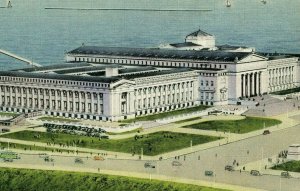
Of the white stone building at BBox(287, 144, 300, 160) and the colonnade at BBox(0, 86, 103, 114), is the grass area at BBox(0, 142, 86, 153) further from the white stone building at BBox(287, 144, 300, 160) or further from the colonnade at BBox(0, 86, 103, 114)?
the white stone building at BBox(287, 144, 300, 160)

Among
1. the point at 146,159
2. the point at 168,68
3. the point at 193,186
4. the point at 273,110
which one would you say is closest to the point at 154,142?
the point at 146,159

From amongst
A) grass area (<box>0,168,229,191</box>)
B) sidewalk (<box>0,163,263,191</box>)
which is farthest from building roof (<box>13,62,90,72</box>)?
grass area (<box>0,168,229,191</box>)

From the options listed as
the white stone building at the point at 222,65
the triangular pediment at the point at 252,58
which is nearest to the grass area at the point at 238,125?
the white stone building at the point at 222,65

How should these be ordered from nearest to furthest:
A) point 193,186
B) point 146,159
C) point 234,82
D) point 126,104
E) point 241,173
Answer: point 193,186 < point 241,173 < point 146,159 < point 126,104 < point 234,82

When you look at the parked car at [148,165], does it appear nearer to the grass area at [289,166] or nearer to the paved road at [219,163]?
the paved road at [219,163]

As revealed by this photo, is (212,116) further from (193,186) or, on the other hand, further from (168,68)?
(193,186)
